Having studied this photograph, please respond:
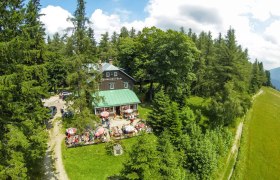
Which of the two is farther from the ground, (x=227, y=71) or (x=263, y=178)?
(x=227, y=71)

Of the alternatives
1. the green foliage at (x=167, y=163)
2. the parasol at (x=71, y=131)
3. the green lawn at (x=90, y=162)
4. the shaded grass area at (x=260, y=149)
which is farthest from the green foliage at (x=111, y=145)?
the shaded grass area at (x=260, y=149)

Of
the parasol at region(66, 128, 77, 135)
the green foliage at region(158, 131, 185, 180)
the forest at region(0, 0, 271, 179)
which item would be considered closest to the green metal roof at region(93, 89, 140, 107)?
the forest at region(0, 0, 271, 179)

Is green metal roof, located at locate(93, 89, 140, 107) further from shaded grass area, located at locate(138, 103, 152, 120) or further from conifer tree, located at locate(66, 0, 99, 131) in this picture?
conifer tree, located at locate(66, 0, 99, 131)

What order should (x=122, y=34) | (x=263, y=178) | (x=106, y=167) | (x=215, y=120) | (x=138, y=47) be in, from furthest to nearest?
(x=122, y=34), (x=138, y=47), (x=215, y=120), (x=263, y=178), (x=106, y=167)

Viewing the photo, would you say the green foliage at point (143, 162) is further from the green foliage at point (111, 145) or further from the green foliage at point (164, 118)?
the green foliage at point (164, 118)

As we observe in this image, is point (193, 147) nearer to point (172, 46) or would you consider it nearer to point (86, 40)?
point (86, 40)

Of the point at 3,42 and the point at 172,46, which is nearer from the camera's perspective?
the point at 3,42

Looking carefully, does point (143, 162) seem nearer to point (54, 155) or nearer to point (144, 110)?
point (54, 155)

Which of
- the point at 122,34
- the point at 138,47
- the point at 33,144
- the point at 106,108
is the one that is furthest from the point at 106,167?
the point at 122,34
